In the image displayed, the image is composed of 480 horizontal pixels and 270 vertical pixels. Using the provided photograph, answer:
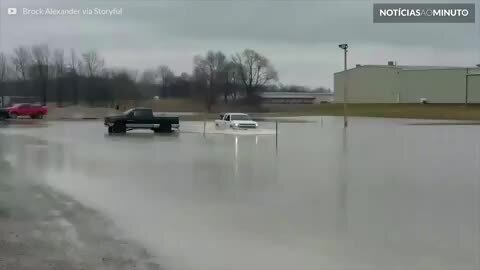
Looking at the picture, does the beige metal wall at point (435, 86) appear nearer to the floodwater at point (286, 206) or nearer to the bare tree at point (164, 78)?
the bare tree at point (164, 78)

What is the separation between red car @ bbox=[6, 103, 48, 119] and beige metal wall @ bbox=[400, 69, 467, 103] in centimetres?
7280

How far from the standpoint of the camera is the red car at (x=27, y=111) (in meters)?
56.8

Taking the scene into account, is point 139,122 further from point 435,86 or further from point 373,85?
point 373,85

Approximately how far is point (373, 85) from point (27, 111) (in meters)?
75.6

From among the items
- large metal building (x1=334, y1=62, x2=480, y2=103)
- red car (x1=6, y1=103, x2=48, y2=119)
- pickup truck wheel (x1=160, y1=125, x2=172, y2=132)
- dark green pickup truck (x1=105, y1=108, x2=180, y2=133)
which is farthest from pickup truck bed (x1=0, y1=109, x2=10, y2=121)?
large metal building (x1=334, y1=62, x2=480, y2=103)

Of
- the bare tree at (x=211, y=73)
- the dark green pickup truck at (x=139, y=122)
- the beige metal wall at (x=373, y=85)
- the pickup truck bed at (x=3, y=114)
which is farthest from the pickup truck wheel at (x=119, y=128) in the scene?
the beige metal wall at (x=373, y=85)

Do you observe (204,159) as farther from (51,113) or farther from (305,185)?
(51,113)

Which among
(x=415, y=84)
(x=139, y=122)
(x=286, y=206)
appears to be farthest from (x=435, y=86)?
(x=286, y=206)

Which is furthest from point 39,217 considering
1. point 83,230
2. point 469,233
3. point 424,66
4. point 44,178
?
point 424,66

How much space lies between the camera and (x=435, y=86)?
110375mm

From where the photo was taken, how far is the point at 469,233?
24.8 feet

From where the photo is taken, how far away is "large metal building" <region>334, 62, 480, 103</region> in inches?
4267

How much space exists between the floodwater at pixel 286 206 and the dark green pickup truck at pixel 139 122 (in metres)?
16.3

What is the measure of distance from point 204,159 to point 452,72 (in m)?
102
